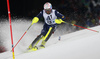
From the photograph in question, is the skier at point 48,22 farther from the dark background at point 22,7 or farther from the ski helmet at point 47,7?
the dark background at point 22,7

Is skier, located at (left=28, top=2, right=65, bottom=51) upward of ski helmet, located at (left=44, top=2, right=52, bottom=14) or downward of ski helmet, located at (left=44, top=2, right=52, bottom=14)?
downward

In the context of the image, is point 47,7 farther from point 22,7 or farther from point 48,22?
point 22,7

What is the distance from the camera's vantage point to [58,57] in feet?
6.02

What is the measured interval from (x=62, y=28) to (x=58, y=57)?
2503 mm

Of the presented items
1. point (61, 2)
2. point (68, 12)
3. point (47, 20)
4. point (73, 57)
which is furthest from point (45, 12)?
point (68, 12)

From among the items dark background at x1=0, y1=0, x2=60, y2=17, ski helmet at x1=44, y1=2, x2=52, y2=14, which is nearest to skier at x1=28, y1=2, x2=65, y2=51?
ski helmet at x1=44, y1=2, x2=52, y2=14

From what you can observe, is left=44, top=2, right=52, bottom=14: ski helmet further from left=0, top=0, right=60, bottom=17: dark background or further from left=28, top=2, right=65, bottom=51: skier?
left=0, top=0, right=60, bottom=17: dark background

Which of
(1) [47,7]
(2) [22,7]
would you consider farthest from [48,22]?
(2) [22,7]

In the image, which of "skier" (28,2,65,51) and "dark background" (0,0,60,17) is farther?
"dark background" (0,0,60,17)

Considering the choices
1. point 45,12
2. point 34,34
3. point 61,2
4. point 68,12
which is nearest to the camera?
point 45,12

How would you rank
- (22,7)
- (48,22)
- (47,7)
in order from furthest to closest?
(22,7), (48,22), (47,7)

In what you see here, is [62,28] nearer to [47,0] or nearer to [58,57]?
[47,0]

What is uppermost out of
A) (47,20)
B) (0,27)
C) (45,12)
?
(45,12)

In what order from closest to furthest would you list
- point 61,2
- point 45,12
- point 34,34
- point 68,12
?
point 45,12 < point 34,34 < point 61,2 < point 68,12
